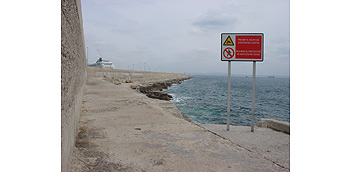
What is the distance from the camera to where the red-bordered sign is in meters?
5.79

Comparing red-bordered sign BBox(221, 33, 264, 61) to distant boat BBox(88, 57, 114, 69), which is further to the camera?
distant boat BBox(88, 57, 114, 69)

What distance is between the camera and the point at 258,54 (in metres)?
5.80

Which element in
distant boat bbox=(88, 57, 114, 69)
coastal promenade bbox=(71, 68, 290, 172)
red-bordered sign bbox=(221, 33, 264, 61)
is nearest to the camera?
coastal promenade bbox=(71, 68, 290, 172)

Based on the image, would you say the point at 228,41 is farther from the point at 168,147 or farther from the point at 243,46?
the point at 168,147

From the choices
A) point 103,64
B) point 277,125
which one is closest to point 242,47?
point 277,125

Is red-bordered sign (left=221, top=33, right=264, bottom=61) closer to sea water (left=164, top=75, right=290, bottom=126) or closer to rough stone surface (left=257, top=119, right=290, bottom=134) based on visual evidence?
rough stone surface (left=257, top=119, right=290, bottom=134)

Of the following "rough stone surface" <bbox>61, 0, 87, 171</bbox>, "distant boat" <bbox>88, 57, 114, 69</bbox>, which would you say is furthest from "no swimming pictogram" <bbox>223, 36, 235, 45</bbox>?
"distant boat" <bbox>88, 57, 114, 69</bbox>

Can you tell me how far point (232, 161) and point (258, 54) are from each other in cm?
312

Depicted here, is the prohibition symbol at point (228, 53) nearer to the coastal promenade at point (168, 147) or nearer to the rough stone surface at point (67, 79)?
the coastal promenade at point (168, 147)

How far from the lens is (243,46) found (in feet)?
19.1

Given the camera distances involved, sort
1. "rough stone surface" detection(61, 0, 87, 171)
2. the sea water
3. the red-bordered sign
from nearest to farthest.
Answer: "rough stone surface" detection(61, 0, 87, 171) → the red-bordered sign → the sea water

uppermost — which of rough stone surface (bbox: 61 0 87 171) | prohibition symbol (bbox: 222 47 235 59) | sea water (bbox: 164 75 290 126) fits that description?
prohibition symbol (bbox: 222 47 235 59)

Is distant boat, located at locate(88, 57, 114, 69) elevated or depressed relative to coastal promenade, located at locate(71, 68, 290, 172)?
elevated

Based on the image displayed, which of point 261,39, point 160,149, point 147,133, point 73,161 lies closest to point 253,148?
point 160,149
